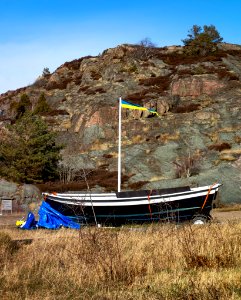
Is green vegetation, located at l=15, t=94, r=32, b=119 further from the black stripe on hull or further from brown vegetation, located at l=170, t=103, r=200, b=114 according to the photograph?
the black stripe on hull

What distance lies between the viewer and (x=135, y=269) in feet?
19.4

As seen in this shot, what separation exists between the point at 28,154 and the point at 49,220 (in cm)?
1400

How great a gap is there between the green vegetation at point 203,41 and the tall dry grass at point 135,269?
56325 millimetres

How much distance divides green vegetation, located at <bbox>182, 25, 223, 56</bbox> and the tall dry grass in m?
56.3

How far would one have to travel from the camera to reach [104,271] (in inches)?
229

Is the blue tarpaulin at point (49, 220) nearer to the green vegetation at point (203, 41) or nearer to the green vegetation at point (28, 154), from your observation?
the green vegetation at point (28, 154)

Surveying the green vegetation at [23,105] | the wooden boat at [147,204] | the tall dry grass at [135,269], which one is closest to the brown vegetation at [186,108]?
the green vegetation at [23,105]

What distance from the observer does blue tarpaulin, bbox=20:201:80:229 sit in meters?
16.5

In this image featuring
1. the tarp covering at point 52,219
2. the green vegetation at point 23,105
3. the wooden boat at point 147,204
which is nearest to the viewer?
the wooden boat at point 147,204

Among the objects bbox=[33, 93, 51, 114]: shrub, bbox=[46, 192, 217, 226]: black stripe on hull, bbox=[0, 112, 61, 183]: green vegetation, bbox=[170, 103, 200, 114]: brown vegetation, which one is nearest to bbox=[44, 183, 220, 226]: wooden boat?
bbox=[46, 192, 217, 226]: black stripe on hull

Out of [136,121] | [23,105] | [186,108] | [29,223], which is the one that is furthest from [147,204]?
[23,105]

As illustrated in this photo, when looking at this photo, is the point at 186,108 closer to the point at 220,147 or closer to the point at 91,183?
the point at 220,147

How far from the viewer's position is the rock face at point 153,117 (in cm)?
3131

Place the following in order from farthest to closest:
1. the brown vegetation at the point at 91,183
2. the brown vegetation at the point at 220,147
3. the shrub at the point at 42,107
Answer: the shrub at the point at 42,107
the brown vegetation at the point at 220,147
the brown vegetation at the point at 91,183
